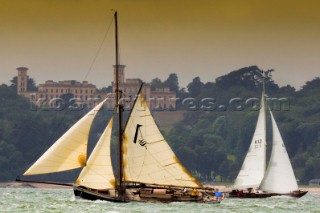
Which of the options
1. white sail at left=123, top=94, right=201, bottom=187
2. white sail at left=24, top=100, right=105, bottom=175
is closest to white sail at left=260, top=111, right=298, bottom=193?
white sail at left=123, top=94, right=201, bottom=187

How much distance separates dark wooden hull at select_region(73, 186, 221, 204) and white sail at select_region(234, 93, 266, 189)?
67.6ft

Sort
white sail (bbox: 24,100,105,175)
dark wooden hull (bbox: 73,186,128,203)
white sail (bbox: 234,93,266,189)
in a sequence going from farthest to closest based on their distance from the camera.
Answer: white sail (bbox: 234,93,266,189)
dark wooden hull (bbox: 73,186,128,203)
white sail (bbox: 24,100,105,175)

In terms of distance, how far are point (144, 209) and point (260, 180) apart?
27695 millimetres

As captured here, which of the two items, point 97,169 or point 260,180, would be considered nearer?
point 97,169

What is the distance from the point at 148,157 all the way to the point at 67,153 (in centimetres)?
571

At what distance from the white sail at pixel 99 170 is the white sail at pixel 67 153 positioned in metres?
1.21

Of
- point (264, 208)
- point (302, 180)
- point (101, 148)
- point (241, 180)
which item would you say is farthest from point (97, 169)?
point (302, 180)

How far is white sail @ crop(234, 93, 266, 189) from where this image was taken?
100 m

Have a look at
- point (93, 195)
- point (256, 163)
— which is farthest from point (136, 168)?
point (256, 163)

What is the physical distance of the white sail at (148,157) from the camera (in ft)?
251

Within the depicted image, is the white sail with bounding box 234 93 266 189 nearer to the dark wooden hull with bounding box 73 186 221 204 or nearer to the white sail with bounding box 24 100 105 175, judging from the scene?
the dark wooden hull with bounding box 73 186 221 204

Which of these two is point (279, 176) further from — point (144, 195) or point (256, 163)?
point (144, 195)

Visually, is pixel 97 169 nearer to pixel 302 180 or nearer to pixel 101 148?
pixel 101 148

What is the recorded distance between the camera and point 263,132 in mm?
100500
